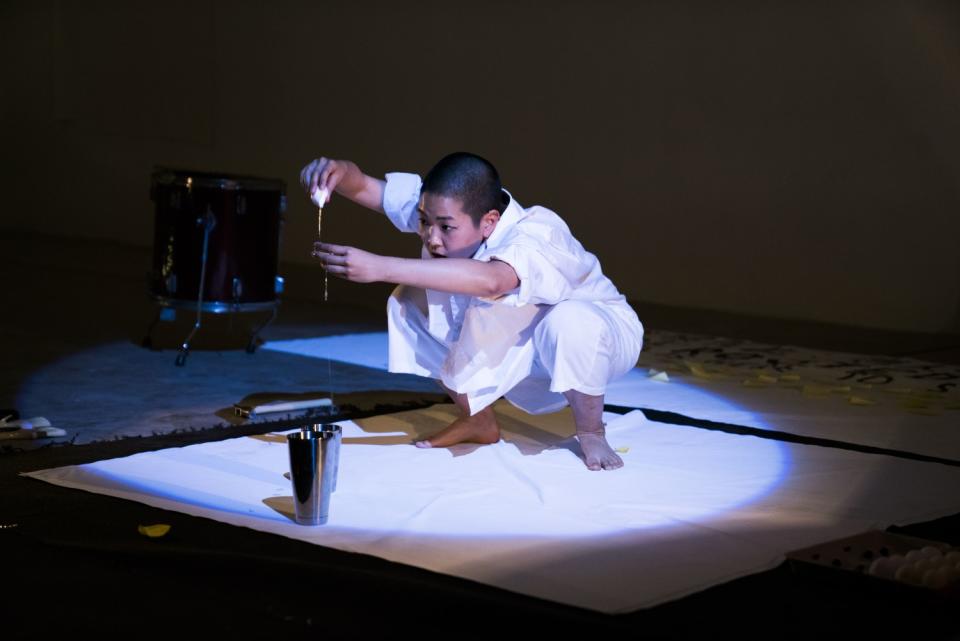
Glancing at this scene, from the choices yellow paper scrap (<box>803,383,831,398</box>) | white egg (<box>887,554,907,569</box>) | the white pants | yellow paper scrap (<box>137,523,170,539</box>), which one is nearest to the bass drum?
the white pants

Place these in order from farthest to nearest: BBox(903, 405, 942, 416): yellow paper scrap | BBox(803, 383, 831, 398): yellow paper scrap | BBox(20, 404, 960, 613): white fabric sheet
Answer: BBox(803, 383, 831, 398): yellow paper scrap < BBox(903, 405, 942, 416): yellow paper scrap < BBox(20, 404, 960, 613): white fabric sheet

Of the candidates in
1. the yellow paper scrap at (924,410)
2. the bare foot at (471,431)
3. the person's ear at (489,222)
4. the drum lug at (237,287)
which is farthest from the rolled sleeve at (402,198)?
the yellow paper scrap at (924,410)

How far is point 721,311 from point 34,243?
553 centimetres

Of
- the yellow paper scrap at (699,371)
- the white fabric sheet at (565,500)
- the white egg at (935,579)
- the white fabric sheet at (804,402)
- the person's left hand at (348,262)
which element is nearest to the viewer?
the white egg at (935,579)

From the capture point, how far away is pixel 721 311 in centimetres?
696

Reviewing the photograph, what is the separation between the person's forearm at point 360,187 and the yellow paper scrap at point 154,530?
1125 mm

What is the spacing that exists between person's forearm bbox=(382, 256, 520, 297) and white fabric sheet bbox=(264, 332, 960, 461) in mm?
1275

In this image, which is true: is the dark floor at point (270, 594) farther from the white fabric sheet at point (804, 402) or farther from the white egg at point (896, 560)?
the white fabric sheet at point (804, 402)

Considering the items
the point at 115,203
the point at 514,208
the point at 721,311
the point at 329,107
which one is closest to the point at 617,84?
the point at 721,311

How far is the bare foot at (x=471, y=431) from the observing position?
11.3 feet

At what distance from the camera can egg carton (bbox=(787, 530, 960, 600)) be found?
2.25m

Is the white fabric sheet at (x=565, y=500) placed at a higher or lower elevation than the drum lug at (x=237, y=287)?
lower

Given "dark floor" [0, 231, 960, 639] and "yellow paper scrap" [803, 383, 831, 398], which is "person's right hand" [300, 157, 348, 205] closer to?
"dark floor" [0, 231, 960, 639]

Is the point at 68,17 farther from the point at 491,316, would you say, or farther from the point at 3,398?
the point at 491,316
